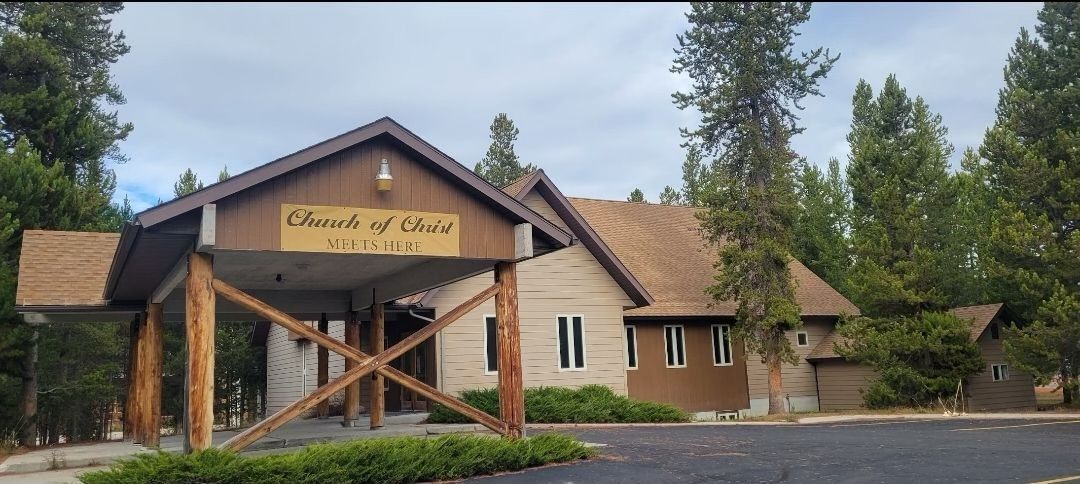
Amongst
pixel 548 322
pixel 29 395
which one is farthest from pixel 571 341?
pixel 29 395

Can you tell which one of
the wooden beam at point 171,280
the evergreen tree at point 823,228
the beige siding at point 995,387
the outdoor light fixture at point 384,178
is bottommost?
the beige siding at point 995,387

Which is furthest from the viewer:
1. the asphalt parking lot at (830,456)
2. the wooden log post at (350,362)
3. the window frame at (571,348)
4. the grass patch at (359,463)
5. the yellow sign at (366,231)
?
the window frame at (571,348)

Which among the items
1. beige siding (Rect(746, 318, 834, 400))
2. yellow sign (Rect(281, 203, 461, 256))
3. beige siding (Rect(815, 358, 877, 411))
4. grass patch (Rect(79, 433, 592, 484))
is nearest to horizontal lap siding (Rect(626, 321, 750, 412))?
beige siding (Rect(746, 318, 834, 400))

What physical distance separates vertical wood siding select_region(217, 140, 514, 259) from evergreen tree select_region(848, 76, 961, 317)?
16796mm

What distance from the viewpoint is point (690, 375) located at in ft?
81.5

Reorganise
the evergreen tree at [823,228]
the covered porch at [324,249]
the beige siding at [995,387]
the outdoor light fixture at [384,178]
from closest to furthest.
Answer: the covered porch at [324,249], the outdoor light fixture at [384,178], the beige siding at [995,387], the evergreen tree at [823,228]

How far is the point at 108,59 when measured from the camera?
1191 inches

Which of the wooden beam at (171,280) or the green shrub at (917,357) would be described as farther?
the green shrub at (917,357)

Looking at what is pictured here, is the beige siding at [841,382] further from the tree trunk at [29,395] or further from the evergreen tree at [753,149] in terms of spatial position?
the tree trunk at [29,395]

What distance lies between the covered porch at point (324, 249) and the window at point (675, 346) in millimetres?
11636

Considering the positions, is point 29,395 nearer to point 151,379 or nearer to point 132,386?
point 132,386

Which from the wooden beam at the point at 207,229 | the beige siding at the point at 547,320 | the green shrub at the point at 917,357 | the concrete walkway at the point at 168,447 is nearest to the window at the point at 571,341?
the beige siding at the point at 547,320

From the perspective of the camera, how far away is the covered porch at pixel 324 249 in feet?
32.2

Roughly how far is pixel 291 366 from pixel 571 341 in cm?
1008
